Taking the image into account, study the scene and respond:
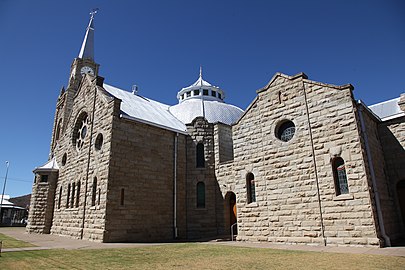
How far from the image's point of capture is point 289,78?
15953 millimetres

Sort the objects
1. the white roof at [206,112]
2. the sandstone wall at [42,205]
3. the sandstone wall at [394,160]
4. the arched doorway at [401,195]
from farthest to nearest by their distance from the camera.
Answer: the white roof at [206,112] → the sandstone wall at [42,205] → the arched doorway at [401,195] → the sandstone wall at [394,160]

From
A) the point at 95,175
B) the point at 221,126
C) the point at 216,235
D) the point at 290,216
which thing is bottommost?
the point at 216,235

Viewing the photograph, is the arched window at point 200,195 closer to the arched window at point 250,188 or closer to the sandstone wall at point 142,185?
the sandstone wall at point 142,185

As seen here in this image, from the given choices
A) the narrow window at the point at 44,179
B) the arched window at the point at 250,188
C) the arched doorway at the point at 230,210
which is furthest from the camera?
the narrow window at the point at 44,179

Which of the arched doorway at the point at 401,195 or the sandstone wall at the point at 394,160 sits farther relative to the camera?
the arched doorway at the point at 401,195

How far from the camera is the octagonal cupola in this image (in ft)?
101

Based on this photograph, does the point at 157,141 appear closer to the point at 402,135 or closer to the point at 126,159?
the point at 126,159

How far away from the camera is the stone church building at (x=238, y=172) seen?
12875 mm

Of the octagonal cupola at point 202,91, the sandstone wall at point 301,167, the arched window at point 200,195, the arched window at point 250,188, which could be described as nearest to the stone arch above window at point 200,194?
the arched window at point 200,195

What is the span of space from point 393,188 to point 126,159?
15.6 metres

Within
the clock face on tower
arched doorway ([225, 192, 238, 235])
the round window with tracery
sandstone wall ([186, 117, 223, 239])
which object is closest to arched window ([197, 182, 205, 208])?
sandstone wall ([186, 117, 223, 239])

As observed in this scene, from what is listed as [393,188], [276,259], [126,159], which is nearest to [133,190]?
[126,159]

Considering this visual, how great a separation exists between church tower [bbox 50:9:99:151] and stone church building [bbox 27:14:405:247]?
11.0 m

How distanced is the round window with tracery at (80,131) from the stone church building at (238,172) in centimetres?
11
